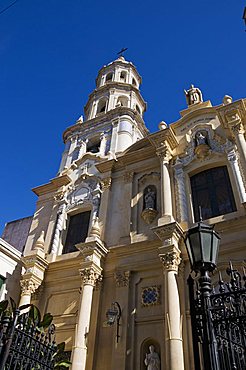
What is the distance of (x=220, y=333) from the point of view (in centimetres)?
503

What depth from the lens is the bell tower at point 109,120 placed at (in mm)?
21688

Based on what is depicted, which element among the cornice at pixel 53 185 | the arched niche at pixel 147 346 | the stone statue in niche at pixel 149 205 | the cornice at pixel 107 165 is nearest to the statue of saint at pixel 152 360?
the arched niche at pixel 147 346

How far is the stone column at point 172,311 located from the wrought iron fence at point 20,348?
5021mm

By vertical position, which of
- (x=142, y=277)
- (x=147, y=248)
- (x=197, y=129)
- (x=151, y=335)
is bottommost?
(x=151, y=335)

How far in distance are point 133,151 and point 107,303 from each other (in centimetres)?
828

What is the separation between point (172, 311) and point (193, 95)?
519 inches

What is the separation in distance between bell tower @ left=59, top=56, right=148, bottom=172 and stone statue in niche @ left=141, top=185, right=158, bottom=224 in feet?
15.0

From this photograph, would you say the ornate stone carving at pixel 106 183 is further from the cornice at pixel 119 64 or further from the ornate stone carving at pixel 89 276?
the cornice at pixel 119 64

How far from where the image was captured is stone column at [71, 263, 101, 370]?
11.5 metres

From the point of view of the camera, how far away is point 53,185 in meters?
20.3

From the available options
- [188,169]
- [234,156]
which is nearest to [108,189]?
[188,169]

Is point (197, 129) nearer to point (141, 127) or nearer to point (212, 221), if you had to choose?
point (212, 221)

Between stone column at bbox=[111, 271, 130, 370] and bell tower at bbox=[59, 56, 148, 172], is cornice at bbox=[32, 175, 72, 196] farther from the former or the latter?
stone column at bbox=[111, 271, 130, 370]

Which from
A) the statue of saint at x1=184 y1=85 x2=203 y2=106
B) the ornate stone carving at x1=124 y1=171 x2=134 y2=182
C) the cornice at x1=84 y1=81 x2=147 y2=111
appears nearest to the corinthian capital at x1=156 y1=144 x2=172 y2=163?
the ornate stone carving at x1=124 y1=171 x2=134 y2=182
